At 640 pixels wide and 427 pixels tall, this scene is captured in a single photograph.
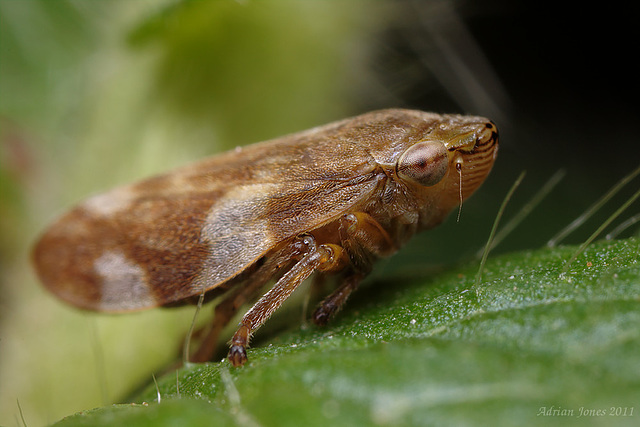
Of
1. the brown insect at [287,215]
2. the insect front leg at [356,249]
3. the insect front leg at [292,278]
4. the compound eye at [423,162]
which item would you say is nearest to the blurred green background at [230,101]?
the brown insect at [287,215]

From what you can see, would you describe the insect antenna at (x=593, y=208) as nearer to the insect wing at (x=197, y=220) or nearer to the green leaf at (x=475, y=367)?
the green leaf at (x=475, y=367)

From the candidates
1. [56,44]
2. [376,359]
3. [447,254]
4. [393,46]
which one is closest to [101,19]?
[56,44]

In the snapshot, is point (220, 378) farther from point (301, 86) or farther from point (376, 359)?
point (301, 86)

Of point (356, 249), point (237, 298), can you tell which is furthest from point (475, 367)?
point (237, 298)

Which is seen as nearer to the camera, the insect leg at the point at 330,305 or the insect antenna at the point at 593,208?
the insect antenna at the point at 593,208

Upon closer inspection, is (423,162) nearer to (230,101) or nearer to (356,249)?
(356,249)

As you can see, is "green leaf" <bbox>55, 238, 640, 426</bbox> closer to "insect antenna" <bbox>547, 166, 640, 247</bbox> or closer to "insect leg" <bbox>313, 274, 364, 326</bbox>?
"insect antenna" <bbox>547, 166, 640, 247</bbox>
